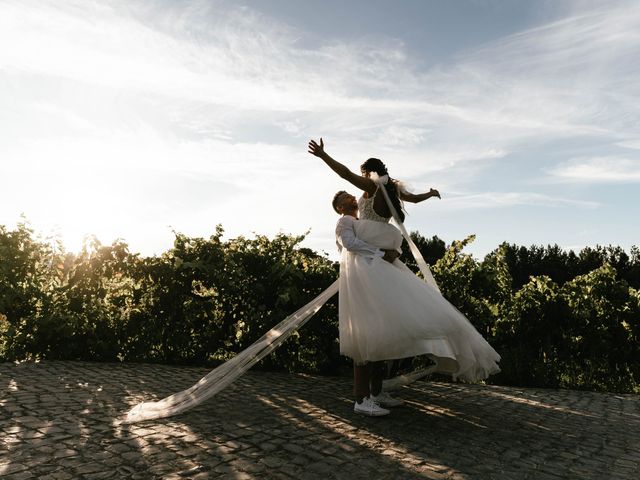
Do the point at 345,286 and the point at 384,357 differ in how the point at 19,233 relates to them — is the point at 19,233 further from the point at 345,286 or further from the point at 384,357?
the point at 384,357

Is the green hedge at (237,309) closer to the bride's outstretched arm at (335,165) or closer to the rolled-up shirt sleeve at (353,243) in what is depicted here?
the rolled-up shirt sleeve at (353,243)

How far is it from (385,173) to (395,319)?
65.5 inches

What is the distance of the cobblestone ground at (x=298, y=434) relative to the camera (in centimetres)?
373

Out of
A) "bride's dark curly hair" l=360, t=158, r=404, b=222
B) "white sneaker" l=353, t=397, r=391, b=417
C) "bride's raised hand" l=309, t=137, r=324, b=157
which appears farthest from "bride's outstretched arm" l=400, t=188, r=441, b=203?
"white sneaker" l=353, t=397, r=391, b=417

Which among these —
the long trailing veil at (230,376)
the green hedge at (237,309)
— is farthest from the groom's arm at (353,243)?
the green hedge at (237,309)

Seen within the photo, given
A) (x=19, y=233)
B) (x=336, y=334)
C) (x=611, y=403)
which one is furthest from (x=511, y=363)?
(x=19, y=233)

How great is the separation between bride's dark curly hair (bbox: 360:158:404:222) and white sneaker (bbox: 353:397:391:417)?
1.99 metres

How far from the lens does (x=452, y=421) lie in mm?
5383

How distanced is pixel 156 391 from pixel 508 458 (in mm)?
4012

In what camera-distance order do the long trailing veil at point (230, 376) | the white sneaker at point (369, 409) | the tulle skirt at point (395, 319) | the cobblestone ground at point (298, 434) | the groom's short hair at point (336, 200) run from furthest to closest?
the groom's short hair at point (336, 200), the white sneaker at point (369, 409), the long trailing veil at point (230, 376), the tulle skirt at point (395, 319), the cobblestone ground at point (298, 434)

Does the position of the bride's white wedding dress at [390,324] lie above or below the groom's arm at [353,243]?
below

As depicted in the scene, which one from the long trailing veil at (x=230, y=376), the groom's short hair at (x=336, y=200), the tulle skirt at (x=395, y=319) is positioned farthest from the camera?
the groom's short hair at (x=336, y=200)

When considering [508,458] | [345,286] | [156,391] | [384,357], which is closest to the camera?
[508,458]

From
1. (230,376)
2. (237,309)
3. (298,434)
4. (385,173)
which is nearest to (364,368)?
(298,434)
